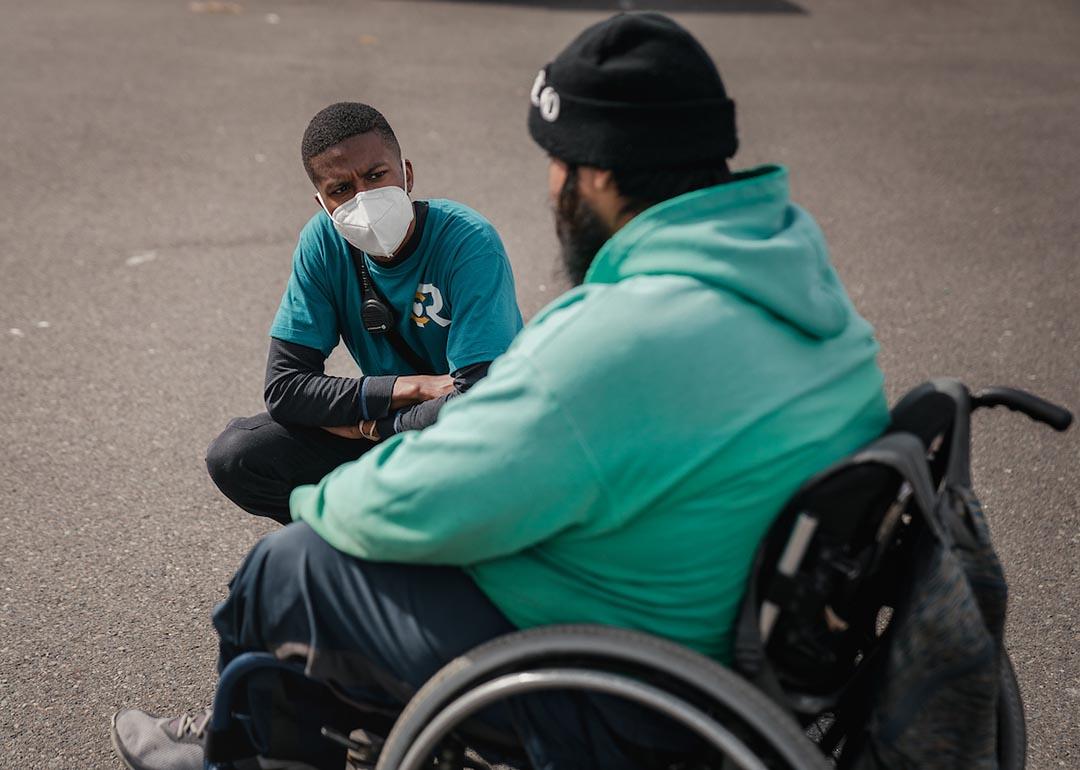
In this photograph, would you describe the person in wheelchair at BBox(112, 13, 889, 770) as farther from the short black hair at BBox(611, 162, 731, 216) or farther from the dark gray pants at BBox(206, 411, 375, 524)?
the dark gray pants at BBox(206, 411, 375, 524)

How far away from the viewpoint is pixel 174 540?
3.40 meters

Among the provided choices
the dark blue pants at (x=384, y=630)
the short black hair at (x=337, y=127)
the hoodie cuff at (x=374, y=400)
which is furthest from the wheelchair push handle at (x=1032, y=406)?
the short black hair at (x=337, y=127)

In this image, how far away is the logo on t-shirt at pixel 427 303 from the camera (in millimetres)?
2904

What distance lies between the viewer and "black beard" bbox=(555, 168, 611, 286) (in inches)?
76.3

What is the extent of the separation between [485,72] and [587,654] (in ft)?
23.4

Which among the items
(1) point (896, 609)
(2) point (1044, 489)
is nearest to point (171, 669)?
(1) point (896, 609)

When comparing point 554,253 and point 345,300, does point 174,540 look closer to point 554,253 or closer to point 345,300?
point 345,300

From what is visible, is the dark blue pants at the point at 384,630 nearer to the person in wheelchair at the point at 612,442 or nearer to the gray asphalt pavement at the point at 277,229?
the person in wheelchair at the point at 612,442

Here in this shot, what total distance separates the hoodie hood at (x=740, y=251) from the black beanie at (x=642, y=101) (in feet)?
0.31

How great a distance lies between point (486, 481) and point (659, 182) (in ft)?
1.95

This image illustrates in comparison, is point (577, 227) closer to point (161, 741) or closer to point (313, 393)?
point (313, 393)

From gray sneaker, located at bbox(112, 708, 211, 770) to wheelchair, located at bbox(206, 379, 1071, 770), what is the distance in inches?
29.9

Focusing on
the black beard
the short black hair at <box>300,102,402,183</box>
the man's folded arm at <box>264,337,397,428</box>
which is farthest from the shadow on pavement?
the black beard

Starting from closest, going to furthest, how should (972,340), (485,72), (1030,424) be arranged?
(1030,424)
(972,340)
(485,72)
